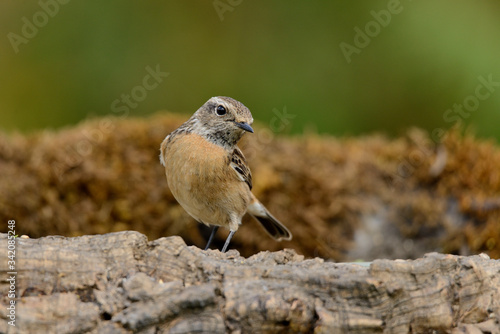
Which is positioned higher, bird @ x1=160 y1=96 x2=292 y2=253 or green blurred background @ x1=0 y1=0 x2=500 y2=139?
green blurred background @ x1=0 y1=0 x2=500 y2=139

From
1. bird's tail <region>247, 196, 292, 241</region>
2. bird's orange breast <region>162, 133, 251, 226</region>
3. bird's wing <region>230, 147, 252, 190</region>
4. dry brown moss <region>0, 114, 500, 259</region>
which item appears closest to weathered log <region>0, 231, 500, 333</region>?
bird's orange breast <region>162, 133, 251, 226</region>

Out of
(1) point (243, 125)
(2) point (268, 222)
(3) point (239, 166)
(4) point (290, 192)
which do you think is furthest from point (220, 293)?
(4) point (290, 192)

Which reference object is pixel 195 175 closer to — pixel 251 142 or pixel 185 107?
pixel 251 142

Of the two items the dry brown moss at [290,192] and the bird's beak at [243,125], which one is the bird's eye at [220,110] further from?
the dry brown moss at [290,192]

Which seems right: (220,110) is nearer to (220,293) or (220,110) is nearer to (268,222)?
(268,222)

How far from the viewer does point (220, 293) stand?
2943 mm

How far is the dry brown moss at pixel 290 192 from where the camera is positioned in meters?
5.89

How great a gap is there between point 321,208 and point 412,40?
3290 millimetres

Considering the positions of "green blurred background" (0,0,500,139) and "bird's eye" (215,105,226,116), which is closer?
"bird's eye" (215,105,226,116)

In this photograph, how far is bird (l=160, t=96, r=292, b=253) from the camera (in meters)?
4.81

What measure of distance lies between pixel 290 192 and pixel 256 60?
283 centimetres

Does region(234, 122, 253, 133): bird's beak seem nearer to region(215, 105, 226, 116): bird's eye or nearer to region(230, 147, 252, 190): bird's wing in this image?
region(215, 105, 226, 116): bird's eye

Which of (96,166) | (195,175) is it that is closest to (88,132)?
(96,166)

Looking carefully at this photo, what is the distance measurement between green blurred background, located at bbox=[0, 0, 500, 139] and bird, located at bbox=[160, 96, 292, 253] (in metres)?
3.15
